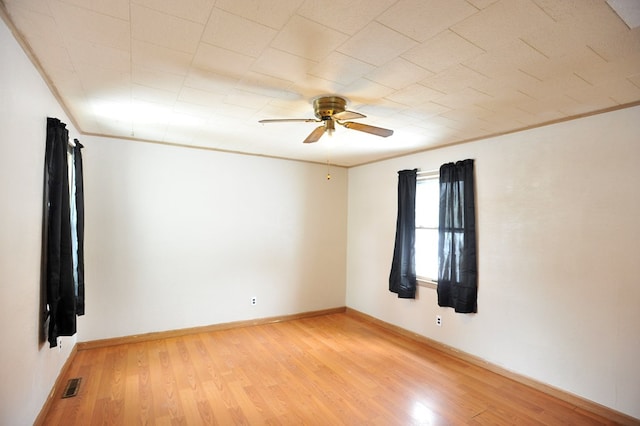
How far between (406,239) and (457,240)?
2.49 ft

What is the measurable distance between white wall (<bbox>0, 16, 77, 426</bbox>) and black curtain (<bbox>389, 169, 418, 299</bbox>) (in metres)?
3.71

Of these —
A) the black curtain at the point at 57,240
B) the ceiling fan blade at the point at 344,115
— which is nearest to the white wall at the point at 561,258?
the ceiling fan blade at the point at 344,115

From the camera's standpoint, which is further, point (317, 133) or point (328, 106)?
point (317, 133)

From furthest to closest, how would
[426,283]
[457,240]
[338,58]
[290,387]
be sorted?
[426,283] < [457,240] < [290,387] < [338,58]

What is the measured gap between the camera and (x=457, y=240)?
365 centimetres

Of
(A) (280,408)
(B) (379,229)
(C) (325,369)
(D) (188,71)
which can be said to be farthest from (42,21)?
(B) (379,229)

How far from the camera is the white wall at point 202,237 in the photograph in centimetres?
375

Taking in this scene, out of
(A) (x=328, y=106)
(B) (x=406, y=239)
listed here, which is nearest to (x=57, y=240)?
(A) (x=328, y=106)

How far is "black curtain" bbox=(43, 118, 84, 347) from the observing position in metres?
2.27

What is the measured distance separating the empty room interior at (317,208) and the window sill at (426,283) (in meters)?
0.06

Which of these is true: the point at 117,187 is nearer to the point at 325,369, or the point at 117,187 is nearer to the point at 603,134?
the point at 325,369

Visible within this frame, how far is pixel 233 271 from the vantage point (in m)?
4.50

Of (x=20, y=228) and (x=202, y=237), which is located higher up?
(x=20, y=228)

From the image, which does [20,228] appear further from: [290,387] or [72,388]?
[290,387]
